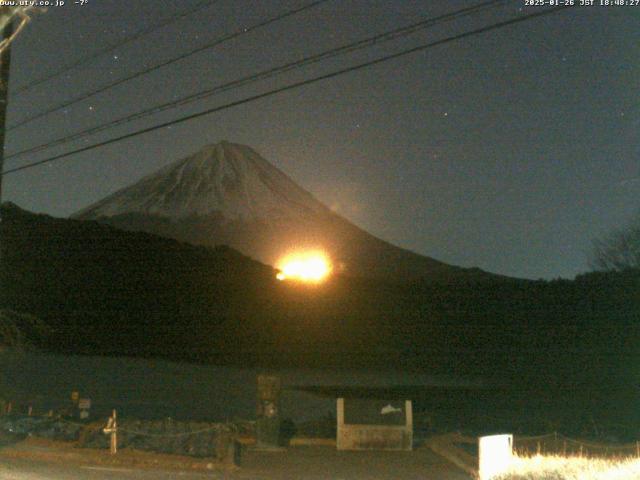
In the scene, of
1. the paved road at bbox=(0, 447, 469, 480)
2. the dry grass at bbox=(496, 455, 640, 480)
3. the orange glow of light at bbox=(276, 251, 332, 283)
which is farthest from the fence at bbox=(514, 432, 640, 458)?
the orange glow of light at bbox=(276, 251, 332, 283)

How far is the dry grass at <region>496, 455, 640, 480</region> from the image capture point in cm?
1118

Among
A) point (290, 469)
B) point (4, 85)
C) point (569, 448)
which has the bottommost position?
point (290, 469)

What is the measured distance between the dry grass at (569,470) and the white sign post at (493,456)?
7.1 inches

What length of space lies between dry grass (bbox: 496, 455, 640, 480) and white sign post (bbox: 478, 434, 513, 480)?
181 millimetres

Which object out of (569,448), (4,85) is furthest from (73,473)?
(569,448)

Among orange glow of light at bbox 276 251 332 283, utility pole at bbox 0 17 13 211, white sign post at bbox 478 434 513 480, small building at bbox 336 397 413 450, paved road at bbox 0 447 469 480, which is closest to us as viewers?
white sign post at bbox 478 434 513 480

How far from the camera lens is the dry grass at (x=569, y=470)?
36.7ft

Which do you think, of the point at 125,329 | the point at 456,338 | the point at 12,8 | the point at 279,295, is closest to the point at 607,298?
the point at 456,338

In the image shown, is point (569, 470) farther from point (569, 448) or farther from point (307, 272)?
point (307, 272)

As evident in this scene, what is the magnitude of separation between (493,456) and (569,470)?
1265 millimetres

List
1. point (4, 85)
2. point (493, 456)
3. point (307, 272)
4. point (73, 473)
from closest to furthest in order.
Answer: point (493, 456) < point (4, 85) < point (73, 473) < point (307, 272)

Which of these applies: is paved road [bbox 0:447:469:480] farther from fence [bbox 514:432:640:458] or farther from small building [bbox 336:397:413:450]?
fence [bbox 514:432:640:458]

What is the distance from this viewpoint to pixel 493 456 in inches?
499

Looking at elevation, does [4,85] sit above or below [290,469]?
above
